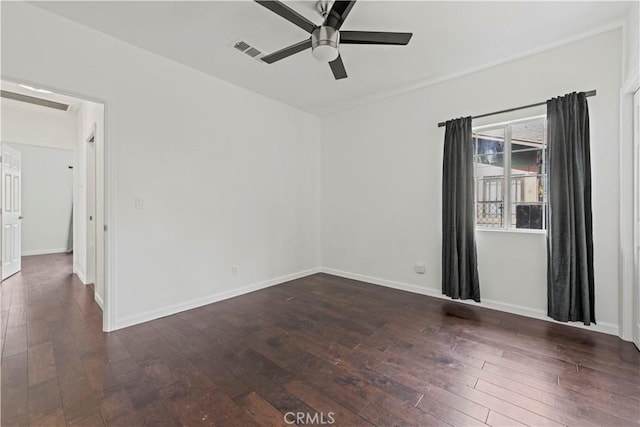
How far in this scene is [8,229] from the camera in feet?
14.8

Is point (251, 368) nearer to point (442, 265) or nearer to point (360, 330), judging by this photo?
point (360, 330)

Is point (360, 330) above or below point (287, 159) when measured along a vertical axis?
below

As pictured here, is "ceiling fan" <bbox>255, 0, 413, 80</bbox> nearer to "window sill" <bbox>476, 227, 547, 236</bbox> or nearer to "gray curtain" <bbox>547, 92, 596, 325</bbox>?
"gray curtain" <bbox>547, 92, 596, 325</bbox>

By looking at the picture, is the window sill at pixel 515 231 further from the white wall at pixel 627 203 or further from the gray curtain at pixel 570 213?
the white wall at pixel 627 203

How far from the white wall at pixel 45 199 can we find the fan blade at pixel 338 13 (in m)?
7.54

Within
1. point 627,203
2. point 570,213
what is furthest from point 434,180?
point 627,203

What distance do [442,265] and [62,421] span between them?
3647 mm

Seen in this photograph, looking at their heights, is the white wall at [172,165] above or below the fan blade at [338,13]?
below

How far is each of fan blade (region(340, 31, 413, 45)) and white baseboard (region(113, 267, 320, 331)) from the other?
3191 millimetres

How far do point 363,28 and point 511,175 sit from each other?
2320 mm

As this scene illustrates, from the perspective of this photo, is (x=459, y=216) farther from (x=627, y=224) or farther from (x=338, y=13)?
(x=338, y=13)

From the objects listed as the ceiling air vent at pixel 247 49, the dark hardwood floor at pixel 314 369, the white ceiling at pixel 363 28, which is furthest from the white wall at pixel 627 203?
the ceiling air vent at pixel 247 49

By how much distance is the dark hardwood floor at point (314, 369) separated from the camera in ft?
5.36

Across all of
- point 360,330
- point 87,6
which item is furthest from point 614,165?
point 87,6
